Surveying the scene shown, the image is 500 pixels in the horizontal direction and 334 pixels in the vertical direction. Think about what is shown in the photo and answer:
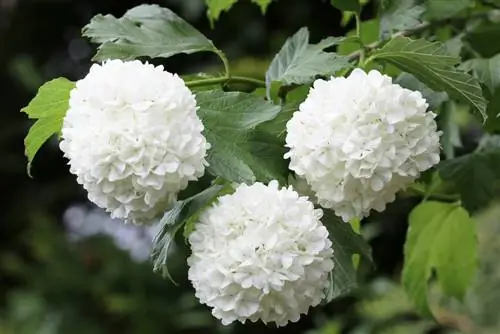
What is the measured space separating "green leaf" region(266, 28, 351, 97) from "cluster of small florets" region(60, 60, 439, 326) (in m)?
0.06

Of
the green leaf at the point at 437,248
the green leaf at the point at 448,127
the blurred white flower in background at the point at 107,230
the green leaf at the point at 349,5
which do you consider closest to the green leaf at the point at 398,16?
the green leaf at the point at 349,5

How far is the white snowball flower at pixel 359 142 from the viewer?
2.24 feet

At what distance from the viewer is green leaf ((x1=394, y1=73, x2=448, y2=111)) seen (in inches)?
32.9

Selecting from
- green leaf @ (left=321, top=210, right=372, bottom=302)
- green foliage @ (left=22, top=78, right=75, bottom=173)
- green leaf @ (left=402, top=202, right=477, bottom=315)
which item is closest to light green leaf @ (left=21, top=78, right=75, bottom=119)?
green foliage @ (left=22, top=78, right=75, bottom=173)

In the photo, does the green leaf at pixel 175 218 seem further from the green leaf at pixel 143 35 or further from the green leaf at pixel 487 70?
the green leaf at pixel 487 70

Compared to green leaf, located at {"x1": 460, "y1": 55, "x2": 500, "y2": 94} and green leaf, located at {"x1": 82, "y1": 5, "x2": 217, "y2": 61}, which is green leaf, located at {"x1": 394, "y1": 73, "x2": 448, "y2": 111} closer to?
green leaf, located at {"x1": 460, "y1": 55, "x2": 500, "y2": 94}

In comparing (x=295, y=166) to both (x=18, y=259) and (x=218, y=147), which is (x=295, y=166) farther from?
(x=18, y=259)

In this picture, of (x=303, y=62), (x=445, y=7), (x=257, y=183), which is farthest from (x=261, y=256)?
(x=445, y=7)

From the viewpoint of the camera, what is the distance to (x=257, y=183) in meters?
0.70

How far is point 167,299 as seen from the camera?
273cm

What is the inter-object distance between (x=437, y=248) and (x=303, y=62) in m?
0.40

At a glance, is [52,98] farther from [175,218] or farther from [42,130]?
[175,218]

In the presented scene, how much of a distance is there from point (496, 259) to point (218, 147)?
1631mm

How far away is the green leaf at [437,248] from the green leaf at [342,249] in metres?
0.26
